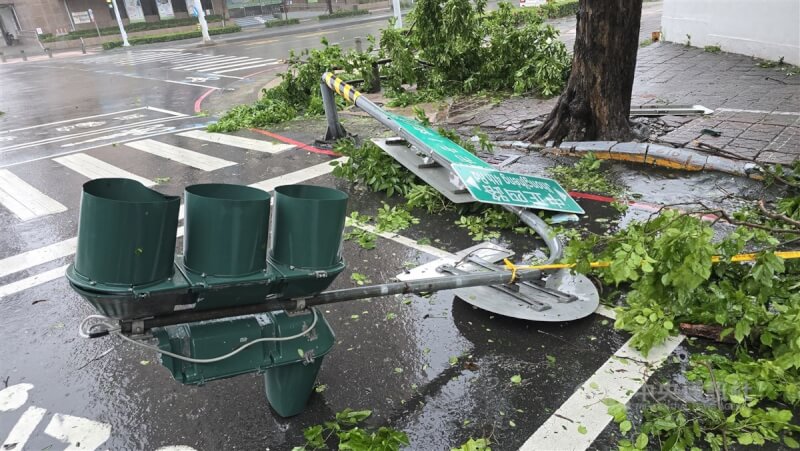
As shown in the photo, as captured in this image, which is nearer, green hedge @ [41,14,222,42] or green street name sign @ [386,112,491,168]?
green street name sign @ [386,112,491,168]

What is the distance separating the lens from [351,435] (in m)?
2.89

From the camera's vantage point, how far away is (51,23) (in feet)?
141

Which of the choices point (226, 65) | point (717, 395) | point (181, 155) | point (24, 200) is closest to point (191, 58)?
point (226, 65)

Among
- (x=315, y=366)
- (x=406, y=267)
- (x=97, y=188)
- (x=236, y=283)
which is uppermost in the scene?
(x=97, y=188)

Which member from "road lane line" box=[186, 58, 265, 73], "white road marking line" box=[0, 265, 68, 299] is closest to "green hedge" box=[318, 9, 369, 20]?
"road lane line" box=[186, 58, 265, 73]

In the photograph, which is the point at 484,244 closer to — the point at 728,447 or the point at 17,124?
the point at 728,447

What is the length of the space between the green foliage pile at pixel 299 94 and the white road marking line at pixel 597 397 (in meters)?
9.16

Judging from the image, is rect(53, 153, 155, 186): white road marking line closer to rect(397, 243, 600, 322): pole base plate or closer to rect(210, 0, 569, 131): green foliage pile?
rect(210, 0, 569, 131): green foliage pile

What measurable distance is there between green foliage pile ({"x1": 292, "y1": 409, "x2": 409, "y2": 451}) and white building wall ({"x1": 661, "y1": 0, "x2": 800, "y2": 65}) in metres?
12.2

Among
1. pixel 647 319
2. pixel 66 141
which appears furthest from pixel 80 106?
pixel 647 319

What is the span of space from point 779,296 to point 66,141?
41.1 ft

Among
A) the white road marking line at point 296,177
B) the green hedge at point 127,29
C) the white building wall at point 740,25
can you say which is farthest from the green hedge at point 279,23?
the white road marking line at point 296,177

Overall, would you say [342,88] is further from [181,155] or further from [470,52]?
[470,52]

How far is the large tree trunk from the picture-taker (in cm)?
717
